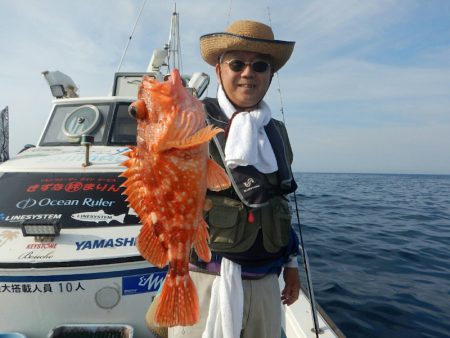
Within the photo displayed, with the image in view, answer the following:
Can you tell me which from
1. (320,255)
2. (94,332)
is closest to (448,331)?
(320,255)

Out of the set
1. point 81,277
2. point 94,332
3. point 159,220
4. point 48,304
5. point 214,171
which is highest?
point 214,171

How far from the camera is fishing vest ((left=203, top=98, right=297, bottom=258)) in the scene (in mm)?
2172

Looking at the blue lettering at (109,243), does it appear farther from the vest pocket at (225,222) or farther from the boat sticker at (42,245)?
the vest pocket at (225,222)

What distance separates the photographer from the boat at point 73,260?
10.6 ft

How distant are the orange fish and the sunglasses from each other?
2.67 feet

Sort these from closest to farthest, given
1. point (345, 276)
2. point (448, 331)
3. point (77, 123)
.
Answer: point (448, 331) → point (77, 123) → point (345, 276)

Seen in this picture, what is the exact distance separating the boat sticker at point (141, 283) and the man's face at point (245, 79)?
2230 mm

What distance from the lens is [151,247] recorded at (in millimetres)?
1644

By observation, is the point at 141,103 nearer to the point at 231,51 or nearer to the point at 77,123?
the point at 231,51

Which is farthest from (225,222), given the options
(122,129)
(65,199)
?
(122,129)

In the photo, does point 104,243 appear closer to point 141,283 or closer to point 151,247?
point 141,283

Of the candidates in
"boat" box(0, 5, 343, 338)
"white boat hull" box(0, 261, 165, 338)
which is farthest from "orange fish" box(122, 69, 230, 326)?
"white boat hull" box(0, 261, 165, 338)

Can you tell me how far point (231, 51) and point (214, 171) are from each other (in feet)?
3.70

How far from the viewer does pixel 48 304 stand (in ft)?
10.7
